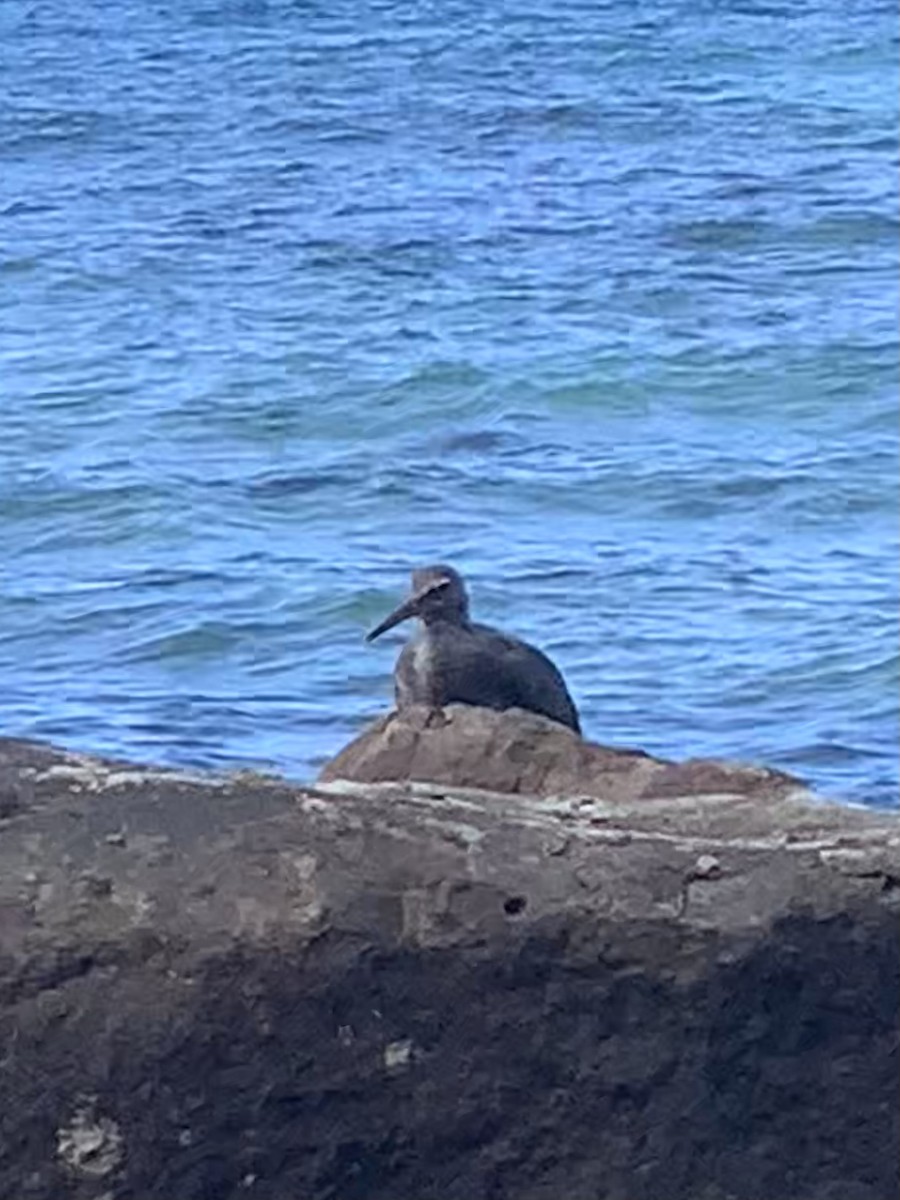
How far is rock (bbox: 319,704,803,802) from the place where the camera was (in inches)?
205

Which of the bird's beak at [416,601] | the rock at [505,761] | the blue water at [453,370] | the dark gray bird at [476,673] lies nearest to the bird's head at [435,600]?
the bird's beak at [416,601]

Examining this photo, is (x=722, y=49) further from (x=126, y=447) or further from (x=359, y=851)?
(x=359, y=851)

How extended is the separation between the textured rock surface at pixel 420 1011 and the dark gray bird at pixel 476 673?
3.67 metres

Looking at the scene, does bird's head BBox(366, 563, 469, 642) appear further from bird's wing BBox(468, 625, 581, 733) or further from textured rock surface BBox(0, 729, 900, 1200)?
textured rock surface BBox(0, 729, 900, 1200)

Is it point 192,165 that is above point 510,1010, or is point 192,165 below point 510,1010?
below

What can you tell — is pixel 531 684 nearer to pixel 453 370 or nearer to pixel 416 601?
pixel 416 601

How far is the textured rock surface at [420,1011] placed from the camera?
3367mm

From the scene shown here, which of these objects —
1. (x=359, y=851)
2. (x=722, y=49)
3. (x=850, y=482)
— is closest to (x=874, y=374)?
(x=850, y=482)

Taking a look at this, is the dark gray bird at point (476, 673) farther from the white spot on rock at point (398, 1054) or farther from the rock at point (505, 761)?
the white spot on rock at point (398, 1054)

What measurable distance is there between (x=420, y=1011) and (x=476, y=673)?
406cm

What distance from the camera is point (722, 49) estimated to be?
68.4 feet

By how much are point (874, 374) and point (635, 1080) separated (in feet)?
34.4

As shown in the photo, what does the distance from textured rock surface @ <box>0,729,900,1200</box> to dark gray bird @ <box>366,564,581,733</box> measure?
12.0 ft

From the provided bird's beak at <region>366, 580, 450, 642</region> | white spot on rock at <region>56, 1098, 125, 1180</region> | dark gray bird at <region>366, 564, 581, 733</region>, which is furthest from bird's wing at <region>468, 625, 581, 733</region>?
white spot on rock at <region>56, 1098, 125, 1180</region>
